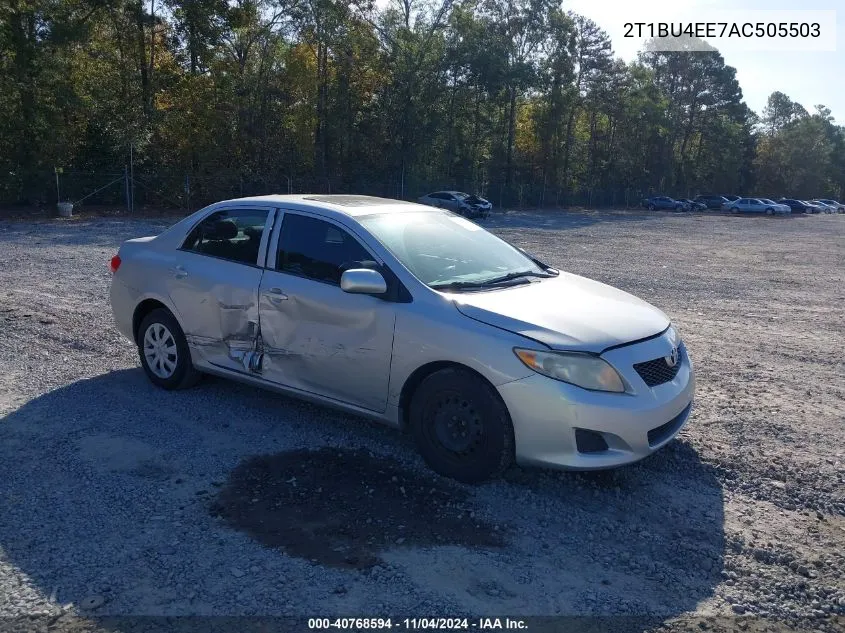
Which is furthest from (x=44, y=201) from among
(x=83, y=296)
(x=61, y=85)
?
(x=83, y=296)

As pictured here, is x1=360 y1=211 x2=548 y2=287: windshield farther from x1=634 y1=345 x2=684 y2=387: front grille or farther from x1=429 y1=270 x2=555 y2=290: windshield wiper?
x1=634 y1=345 x2=684 y2=387: front grille

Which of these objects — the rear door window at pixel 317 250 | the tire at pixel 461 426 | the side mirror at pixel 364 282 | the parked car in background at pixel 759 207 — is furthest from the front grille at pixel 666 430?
the parked car in background at pixel 759 207

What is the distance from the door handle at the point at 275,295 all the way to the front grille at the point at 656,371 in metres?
2.56

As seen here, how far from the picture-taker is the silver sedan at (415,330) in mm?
4340

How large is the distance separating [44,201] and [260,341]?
27660 mm

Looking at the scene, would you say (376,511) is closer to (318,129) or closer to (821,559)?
(821,559)

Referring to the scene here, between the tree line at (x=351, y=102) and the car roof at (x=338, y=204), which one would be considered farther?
the tree line at (x=351, y=102)

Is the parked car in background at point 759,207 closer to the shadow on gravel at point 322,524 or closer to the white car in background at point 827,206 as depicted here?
the white car in background at point 827,206

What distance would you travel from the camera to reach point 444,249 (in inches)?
218

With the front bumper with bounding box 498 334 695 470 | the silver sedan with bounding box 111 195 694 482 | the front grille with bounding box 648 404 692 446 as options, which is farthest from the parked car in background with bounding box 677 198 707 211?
the front bumper with bounding box 498 334 695 470

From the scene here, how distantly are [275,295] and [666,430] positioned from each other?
290 cm

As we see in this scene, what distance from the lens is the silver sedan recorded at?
4.34 m

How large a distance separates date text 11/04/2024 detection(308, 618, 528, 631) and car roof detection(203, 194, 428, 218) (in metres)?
3.01

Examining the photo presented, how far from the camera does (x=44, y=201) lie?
1145 inches
